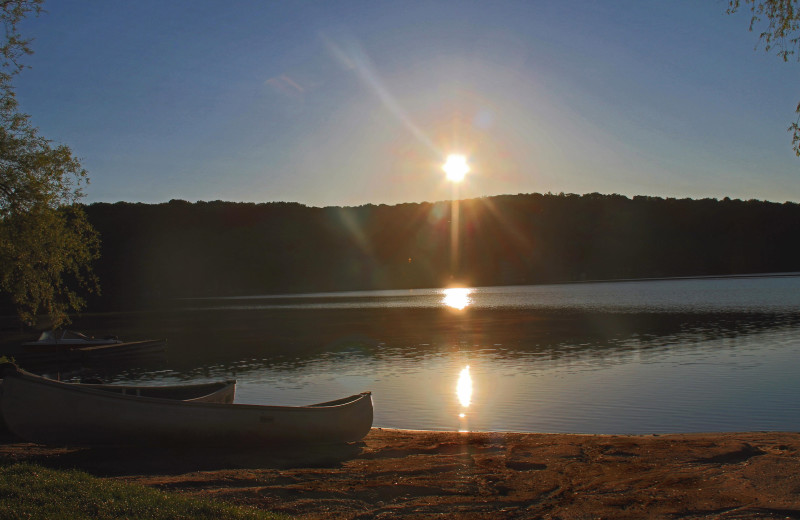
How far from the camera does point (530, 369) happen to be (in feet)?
92.2

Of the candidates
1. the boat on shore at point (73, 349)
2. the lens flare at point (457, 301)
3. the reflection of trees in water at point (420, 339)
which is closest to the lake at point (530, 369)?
the reflection of trees in water at point (420, 339)

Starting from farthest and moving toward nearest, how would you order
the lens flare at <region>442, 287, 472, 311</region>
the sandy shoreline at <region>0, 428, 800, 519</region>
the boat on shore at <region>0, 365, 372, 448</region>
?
the lens flare at <region>442, 287, 472, 311</region>
the boat on shore at <region>0, 365, 372, 448</region>
the sandy shoreline at <region>0, 428, 800, 519</region>

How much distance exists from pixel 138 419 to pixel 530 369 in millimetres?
18155

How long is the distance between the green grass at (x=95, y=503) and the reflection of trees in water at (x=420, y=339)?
2034 centimetres

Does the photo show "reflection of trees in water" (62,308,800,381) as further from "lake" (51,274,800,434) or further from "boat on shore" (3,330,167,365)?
"boat on shore" (3,330,167,365)

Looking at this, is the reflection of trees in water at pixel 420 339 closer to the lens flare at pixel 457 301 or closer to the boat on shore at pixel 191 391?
the boat on shore at pixel 191 391

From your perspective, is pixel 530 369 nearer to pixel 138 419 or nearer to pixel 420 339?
pixel 420 339

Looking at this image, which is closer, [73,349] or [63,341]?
[73,349]

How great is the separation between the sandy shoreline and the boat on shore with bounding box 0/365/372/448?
0.34 m

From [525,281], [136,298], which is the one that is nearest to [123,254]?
[136,298]

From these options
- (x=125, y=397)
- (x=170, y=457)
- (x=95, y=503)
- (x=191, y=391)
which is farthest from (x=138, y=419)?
(x=95, y=503)

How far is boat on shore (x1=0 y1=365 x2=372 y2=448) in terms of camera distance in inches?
511

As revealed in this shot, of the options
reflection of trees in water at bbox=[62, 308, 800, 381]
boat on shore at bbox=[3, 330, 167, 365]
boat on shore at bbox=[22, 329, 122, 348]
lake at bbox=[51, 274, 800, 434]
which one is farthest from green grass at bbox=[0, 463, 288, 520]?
boat on shore at bbox=[22, 329, 122, 348]

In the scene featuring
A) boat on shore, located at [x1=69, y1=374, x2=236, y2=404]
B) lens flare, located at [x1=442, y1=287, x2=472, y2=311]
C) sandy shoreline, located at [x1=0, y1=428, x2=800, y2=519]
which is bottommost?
lens flare, located at [x1=442, y1=287, x2=472, y2=311]
